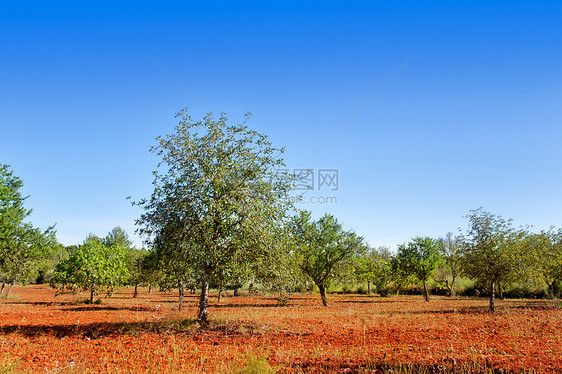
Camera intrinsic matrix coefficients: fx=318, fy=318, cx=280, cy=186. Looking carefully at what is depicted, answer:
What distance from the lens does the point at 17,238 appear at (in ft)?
101

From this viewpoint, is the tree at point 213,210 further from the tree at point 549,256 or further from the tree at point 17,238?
the tree at point 549,256

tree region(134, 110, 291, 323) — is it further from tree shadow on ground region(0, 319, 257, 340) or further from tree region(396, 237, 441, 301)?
tree region(396, 237, 441, 301)

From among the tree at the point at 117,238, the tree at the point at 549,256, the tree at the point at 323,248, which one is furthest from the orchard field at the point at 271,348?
the tree at the point at 117,238

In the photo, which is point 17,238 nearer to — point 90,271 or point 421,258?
point 90,271

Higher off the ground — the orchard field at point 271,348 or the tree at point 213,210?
the tree at point 213,210

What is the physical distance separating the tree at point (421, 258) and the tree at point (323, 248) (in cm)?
1621

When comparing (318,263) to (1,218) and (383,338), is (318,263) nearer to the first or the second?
(383,338)

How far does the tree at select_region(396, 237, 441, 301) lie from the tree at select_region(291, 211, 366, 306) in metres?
16.2

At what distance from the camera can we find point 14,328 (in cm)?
1541

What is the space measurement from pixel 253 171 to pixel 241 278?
537 cm

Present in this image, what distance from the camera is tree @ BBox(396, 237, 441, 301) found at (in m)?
47.7

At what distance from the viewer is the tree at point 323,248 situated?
36.4 meters

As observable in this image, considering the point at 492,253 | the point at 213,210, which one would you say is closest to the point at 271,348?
the point at 213,210

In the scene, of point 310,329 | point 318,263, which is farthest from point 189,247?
point 318,263
